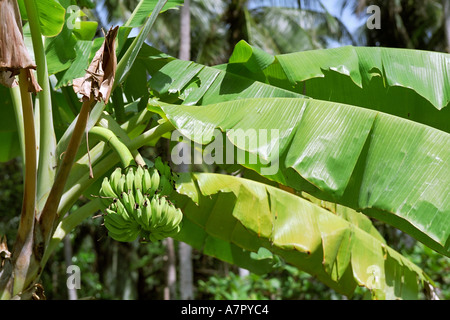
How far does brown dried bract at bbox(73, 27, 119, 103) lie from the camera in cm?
236

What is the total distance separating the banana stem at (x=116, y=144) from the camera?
8.46ft

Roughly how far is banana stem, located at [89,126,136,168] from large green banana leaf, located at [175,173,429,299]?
940mm

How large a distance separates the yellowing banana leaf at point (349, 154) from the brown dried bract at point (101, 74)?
1.42ft

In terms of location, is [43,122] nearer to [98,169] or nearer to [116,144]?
[98,169]

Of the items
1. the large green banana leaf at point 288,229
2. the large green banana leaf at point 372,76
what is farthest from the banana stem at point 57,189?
the large green banana leaf at point 372,76

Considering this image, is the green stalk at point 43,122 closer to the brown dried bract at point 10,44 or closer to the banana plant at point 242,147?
the banana plant at point 242,147

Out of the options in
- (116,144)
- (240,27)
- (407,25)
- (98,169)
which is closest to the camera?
(116,144)

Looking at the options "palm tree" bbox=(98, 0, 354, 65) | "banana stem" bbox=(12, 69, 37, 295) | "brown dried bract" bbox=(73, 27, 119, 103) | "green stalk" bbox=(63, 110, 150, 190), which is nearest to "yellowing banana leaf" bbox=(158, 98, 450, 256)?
"brown dried bract" bbox=(73, 27, 119, 103)

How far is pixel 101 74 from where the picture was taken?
2377 millimetres

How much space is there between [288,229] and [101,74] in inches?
73.9

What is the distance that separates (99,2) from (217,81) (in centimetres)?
1119

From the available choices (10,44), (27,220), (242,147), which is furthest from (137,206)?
(10,44)

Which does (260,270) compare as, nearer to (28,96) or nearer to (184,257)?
(28,96)

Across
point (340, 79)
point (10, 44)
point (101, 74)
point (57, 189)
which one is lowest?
point (57, 189)
